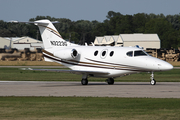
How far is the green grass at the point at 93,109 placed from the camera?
42.5ft

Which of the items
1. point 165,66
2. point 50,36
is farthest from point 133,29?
point 165,66

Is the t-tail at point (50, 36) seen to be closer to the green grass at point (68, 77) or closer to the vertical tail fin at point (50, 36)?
the vertical tail fin at point (50, 36)

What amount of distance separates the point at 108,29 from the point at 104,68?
557 feet

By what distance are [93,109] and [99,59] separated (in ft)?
45.9

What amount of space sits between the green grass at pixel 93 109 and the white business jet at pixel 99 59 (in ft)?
30.2

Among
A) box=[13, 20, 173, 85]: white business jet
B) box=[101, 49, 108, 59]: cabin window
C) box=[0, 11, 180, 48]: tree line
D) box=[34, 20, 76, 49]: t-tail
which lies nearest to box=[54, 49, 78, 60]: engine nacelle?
box=[13, 20, 173, 85]: white business jet

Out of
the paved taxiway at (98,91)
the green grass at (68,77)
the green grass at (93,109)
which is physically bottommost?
the green grass at (68,77)

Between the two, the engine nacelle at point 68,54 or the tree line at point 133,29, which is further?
the tree line at point 133,29

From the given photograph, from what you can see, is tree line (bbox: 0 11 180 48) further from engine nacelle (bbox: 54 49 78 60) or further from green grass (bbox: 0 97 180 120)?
green grass (bbox: 0 97 180 120)

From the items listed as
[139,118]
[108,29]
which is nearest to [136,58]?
[139,118]

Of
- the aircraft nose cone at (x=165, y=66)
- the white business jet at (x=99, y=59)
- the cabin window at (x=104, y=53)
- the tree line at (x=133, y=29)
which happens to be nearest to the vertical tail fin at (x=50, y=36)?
the white business jet at (x=99, y=59)

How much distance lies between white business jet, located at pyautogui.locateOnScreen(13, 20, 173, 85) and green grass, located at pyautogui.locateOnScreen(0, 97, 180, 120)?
9200 mm

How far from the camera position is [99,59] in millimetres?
28516

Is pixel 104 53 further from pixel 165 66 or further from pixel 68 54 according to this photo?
pixel 165 66
